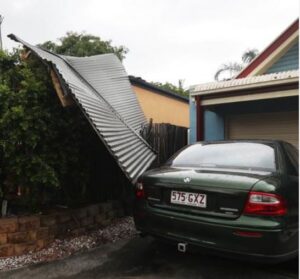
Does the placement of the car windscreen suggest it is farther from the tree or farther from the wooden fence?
the tree

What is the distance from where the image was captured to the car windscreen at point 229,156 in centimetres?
382

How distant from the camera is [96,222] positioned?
17.3ft

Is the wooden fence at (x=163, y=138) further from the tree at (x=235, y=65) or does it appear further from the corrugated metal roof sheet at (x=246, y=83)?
the tree at (x=235, y=65)

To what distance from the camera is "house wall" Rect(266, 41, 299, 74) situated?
8539mm

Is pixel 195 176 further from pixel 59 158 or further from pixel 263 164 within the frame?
pixel 59 158

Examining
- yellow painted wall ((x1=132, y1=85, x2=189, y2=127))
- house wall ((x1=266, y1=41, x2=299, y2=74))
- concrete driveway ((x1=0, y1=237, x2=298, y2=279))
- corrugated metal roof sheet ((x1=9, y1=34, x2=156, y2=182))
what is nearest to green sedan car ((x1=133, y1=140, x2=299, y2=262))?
concrete driveway ((x1=0, y1=237, x2=298, y2=279))


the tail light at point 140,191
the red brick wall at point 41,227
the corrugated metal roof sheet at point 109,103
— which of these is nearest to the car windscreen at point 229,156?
the tail light at point 140,191

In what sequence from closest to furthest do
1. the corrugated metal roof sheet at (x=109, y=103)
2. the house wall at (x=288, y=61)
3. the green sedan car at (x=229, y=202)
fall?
the green sedan car at (x=229, y=202) → the corrugated metal roof sheet at (x=109, y=103) → the house wall at (x=288, y=61)

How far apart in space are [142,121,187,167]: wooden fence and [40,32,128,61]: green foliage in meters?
13.6

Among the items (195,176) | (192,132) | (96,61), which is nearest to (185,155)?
(195,176)

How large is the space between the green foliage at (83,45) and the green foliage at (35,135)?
1598 cm

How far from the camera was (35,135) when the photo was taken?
14.3 feet

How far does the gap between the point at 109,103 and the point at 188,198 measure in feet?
11.8

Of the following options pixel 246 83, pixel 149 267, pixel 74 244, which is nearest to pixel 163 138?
pixel 246 83
